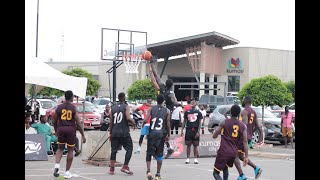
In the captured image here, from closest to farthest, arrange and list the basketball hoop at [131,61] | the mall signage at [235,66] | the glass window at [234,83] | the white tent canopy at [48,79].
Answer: the white tent canopy at [48,79] < the basketball hoop at [131,61] < the mall signage at [235,66] < the glass window at [234,83]

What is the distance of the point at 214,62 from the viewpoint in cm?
5972

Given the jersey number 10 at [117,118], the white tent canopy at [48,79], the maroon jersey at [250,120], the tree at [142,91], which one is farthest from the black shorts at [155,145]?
the tree at [142,91]

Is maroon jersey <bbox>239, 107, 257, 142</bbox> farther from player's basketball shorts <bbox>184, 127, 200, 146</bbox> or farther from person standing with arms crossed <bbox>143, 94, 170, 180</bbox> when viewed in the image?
person standing with arms crossed <bbox>143, 94, 170, 180</bbox>

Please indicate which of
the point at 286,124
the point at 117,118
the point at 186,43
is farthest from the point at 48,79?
the point at 186,43

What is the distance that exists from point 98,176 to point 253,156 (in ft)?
24.0

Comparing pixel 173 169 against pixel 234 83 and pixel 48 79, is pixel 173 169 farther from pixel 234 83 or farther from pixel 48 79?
pixel 234 83

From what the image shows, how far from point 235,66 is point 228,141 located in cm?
5185

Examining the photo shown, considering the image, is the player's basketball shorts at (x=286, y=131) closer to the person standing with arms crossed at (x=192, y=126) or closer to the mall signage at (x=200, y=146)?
the mall signage at (x=200, y=146)

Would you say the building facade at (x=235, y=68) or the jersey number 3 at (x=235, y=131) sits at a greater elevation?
the building facade at (x=235, y=68)

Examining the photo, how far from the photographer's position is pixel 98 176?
1241 centimetres

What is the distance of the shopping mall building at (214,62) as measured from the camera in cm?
5728

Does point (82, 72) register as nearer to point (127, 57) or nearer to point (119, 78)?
point (119, 78)

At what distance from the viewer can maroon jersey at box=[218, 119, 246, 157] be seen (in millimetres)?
9773

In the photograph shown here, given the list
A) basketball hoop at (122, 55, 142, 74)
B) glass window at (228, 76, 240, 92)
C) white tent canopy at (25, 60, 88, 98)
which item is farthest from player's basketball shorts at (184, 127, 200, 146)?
glass window at (228, 76, 240, 92)
